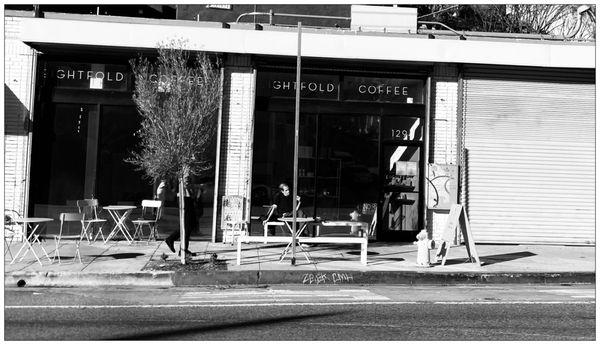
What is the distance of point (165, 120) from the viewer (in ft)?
34.8

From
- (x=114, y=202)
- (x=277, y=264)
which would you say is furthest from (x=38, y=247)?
(x=277, y=264)

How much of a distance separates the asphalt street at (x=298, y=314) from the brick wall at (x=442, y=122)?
5.16 meters

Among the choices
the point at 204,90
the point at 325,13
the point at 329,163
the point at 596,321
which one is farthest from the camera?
the point at 325,13

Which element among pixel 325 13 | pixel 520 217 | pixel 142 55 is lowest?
pixel 520 217

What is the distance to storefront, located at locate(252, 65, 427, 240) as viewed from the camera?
1426 centimetres

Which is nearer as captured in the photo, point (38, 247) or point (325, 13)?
point (38, 247)

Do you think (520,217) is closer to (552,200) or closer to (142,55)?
(552,200)

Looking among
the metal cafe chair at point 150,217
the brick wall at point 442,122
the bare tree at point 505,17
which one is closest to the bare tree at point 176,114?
the metal cafe chair at point 150,217

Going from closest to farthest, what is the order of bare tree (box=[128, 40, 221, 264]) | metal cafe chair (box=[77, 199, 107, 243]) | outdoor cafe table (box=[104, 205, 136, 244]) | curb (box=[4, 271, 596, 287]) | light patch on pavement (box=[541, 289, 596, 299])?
light patch on pavement (box=[541, 289, 596, 299]) → curb (box=[4, 271, 596, 287]) → bare tree (box=[128, 40, 221, 264]) → outdoor cafe table (box=[104, 205, 136, 244]) → metal cafe chair (box=[77, 199, 107, 243])

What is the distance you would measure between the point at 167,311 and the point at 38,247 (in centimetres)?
646

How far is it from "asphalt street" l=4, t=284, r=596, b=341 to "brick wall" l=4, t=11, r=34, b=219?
5.37 metres

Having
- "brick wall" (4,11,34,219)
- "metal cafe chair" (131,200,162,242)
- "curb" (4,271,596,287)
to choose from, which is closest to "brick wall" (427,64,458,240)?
"curb" (4,271,596,287)

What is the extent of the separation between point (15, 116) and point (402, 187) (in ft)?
29.9

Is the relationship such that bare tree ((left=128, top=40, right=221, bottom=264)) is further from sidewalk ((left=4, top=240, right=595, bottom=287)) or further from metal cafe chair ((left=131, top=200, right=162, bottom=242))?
metal cafe chair ((left=131, top=200, right=162, bottom=242))
